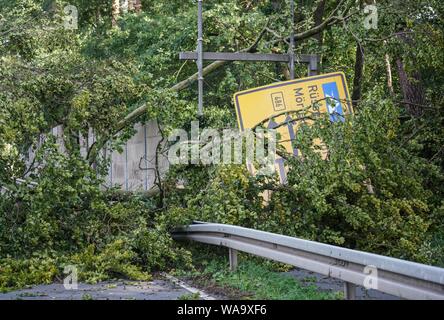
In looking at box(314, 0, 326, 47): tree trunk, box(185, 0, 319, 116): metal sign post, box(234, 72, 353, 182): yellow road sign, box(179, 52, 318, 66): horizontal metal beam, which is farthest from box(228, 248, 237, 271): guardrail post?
box(314, 0, 326, 47): tree trunk

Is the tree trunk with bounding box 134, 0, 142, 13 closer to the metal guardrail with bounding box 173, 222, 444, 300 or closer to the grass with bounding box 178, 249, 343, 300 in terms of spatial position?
the grass with bounding box 178, 249, 343, 300

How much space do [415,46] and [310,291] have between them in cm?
742

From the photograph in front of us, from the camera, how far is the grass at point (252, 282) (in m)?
8.27

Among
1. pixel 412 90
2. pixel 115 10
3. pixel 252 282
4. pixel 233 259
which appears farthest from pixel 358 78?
pixel 252 282

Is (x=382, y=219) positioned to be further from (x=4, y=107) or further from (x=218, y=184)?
(x=4, y=107)

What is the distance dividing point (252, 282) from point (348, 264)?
79.0 inches

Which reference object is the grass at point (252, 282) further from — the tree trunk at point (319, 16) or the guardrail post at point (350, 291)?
the tree trunk at point (319, 16)

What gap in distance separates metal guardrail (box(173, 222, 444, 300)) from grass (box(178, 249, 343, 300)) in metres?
0.32

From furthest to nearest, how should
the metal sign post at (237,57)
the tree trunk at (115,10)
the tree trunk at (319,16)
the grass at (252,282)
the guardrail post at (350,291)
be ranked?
the tree trunk at (115,10) < the tree trunk at (319,16) < the metal sign post at (237,57) < the grass at (252,282) < the guardrail post at (350,291)

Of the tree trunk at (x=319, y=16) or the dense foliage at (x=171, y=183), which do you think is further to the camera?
the tree trunk at (x=319, y=16)

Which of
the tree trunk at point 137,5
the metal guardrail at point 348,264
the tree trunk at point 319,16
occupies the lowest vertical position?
the metal guardrail at point 348,264

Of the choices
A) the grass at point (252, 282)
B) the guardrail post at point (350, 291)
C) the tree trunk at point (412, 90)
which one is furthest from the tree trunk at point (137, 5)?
the guardrail post at point (350, 291)

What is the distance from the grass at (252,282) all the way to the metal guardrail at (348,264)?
1.05 ft

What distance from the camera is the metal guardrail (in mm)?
6059
